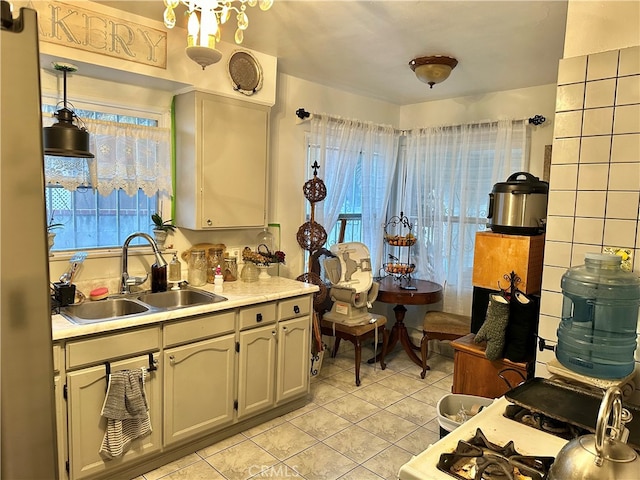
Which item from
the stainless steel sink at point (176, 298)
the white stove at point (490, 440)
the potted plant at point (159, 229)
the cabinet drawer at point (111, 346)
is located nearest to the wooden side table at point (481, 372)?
the white stove at point (490, 440)

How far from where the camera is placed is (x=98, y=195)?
274 cm

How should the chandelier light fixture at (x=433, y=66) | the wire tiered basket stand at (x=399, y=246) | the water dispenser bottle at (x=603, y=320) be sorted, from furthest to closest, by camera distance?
the wire tiered basket stand at (x=399, y=246) < the chandelier light fixture at (x=433, y=66) < the water dispenser bottle at (x=603, y=320)

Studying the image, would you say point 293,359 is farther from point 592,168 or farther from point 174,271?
point 592,168

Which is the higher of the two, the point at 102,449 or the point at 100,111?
the point at 100,111

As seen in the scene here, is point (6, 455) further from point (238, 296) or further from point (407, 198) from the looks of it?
point (407, 198)

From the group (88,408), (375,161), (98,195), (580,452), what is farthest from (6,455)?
(375,161)

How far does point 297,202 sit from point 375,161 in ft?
3.30

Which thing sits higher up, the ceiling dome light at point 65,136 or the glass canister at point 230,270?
the ceiling dome light at point 65,136

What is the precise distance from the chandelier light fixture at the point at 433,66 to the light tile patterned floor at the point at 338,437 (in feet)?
7.71

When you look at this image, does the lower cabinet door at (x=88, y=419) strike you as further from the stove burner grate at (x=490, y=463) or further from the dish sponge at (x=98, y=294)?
the stove burner grate at (x=490, y=463)

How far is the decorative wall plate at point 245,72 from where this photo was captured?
9.64ft

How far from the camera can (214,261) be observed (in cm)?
313

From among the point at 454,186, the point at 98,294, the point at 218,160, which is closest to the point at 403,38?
the point at 218,160

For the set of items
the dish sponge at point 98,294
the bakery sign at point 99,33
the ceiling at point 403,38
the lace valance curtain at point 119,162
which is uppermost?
the ceiling at point 403,38
